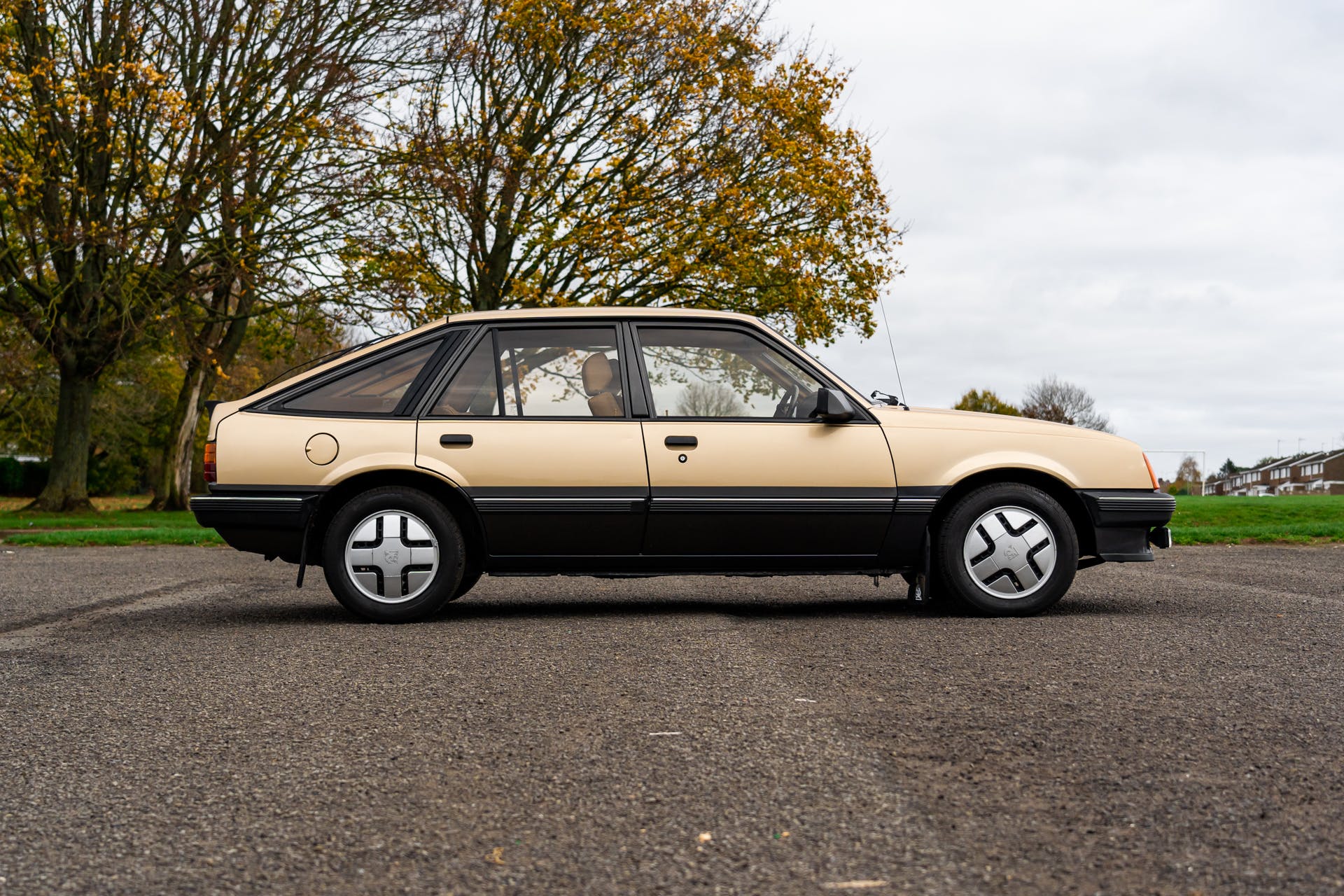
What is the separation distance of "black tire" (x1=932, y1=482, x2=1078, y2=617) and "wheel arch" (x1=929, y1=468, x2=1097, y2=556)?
0.09 metres

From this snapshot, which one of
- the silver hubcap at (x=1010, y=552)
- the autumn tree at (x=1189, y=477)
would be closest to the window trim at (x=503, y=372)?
the silver hubcap at (x=1010, y=552)

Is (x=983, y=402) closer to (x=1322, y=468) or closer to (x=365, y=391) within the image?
(x=1322, y=468)

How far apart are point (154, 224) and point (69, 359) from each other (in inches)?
178

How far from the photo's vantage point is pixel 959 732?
13.0 feet

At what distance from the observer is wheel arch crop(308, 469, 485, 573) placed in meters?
6.93

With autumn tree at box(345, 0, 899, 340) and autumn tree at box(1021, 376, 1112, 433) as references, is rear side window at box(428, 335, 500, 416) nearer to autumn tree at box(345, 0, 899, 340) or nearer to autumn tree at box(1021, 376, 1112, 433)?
autumn tree at box(345, 0, 899, 340)

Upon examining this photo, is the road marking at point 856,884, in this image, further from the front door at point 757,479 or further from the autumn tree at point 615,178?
the autumn tree at point 615,178

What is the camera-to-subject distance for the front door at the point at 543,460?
22.6 feet

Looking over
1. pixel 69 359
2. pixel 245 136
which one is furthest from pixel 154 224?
pixel 69 359

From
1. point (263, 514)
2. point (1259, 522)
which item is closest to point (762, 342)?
point (263, 514)

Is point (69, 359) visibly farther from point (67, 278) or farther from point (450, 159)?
point (450, 159)

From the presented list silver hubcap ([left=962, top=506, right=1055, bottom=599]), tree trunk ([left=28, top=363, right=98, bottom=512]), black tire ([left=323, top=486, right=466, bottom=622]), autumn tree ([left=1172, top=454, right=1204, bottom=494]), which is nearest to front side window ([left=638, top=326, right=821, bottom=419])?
silver hubcap ([left=962, top=506, right=1055, bottom=599])

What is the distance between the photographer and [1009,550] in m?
6.99

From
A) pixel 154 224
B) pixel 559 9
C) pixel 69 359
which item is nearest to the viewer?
pixel 154 224
